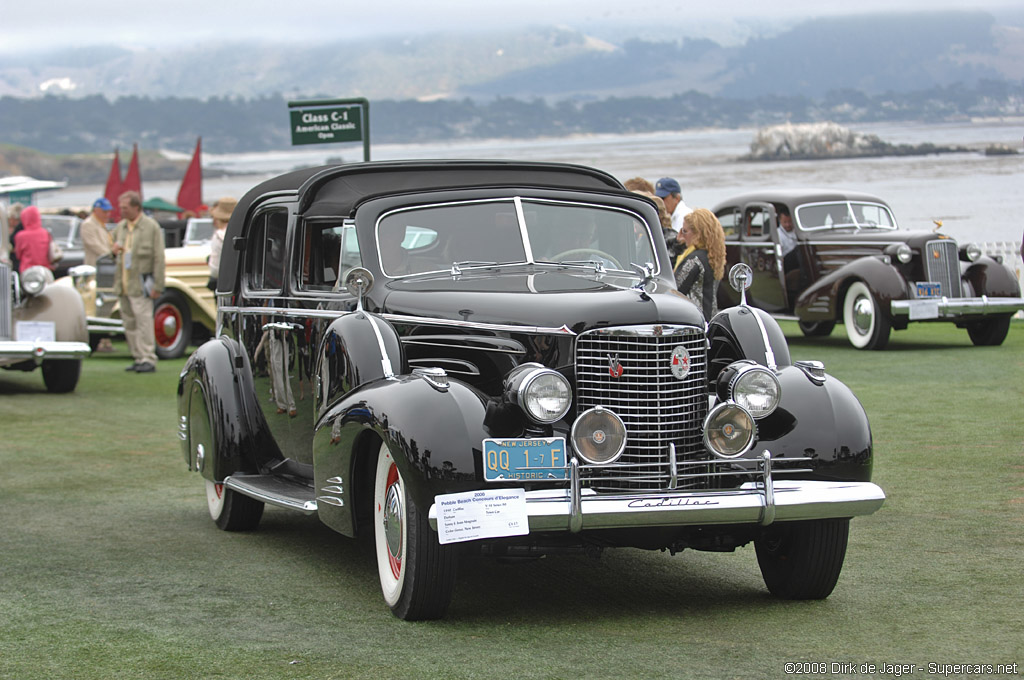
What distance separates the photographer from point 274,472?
6977 mm

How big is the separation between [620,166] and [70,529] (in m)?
109

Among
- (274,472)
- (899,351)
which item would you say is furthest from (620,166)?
(274,472)

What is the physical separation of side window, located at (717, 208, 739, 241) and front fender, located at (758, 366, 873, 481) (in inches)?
508

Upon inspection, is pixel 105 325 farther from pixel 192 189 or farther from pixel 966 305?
pixel 192 189

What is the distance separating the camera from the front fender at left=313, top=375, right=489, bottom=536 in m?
4.87

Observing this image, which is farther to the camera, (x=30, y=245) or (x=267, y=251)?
(x=30, y=245)

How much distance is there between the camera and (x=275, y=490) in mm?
6438

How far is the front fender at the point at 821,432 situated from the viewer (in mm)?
5250

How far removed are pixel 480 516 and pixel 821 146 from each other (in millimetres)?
107835

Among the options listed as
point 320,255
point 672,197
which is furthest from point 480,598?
point 672,197

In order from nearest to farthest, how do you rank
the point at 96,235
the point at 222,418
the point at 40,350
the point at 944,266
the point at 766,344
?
the point at 766,344 < the point at 222,418 < the point at 40,350 < the point at 944,266 < the point at 96,235

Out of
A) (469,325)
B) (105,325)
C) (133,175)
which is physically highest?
(133,175)

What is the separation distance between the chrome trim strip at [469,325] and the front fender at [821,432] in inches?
37.3

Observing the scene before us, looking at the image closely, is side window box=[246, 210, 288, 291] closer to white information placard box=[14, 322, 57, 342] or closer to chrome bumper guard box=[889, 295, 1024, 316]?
white information placard box=[14, 322, 57, 342]
